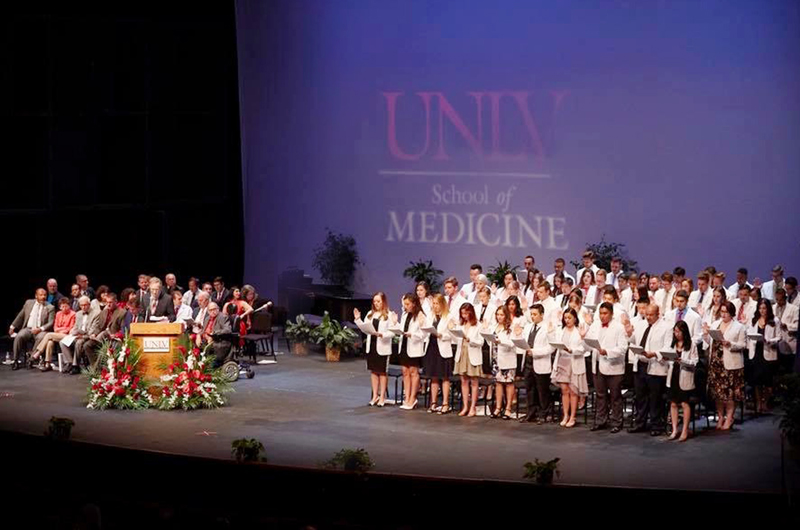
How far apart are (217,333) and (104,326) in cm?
166

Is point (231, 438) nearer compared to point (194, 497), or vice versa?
point (194, 497)

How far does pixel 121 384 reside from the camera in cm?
1341

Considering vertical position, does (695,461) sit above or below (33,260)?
below

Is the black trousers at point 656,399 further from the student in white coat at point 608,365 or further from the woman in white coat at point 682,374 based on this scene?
the student in white coat at point 608,365

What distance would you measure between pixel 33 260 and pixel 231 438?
7.57m

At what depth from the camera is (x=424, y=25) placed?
1777 cm

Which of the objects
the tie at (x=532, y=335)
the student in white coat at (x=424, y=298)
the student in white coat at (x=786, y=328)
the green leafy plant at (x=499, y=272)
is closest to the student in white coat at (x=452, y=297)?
the student in white coat at (x=424, y=298)

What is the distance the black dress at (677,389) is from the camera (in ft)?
38.5

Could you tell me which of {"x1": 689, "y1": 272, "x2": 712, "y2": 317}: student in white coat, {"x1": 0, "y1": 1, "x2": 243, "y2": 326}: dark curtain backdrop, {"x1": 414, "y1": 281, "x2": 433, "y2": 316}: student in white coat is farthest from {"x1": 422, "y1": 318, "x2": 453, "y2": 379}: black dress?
{"x1": 0, "y1": 1, "x2": 243, "y2": 326}: dark curtain backdrop

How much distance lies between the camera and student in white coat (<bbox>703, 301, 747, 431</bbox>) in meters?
12.1

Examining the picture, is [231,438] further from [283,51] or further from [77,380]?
[283,51]

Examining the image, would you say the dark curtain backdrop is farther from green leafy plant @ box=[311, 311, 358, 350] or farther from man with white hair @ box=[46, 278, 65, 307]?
green leafy plant @ box=[311, 311, 358, 350]

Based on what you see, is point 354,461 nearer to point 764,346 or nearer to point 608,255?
point 764,346

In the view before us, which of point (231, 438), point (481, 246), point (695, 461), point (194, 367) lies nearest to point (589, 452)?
point (695, 461)
